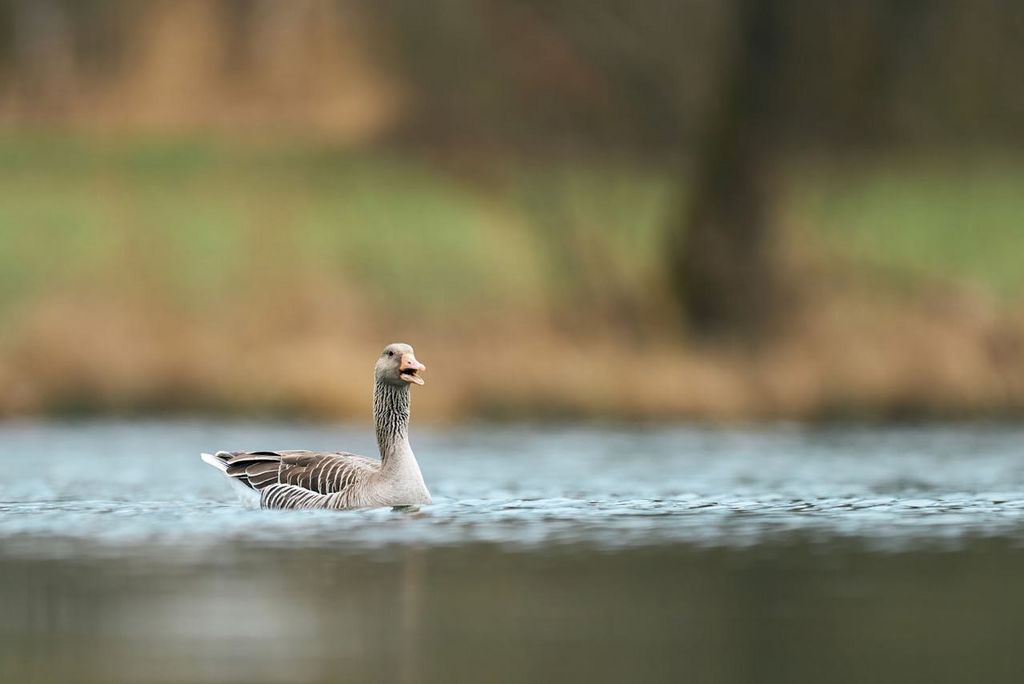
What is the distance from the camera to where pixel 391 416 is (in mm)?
14523

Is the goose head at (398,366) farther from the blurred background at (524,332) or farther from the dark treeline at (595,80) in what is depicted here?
the dark treeline at (595,80)

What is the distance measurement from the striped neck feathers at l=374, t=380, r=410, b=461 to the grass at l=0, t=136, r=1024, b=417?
6948 millimetres

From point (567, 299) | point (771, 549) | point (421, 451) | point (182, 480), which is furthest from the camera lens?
point (567, 299)

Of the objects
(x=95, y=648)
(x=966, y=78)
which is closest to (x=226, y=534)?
(x=95, y=648)

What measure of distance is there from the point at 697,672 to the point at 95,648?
3.00m

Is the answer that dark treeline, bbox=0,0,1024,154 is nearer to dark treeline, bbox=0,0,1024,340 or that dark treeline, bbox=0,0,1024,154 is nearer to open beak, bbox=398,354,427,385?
dark treeline, bbox=0,0,1024,340

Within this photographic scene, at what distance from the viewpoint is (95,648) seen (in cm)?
976

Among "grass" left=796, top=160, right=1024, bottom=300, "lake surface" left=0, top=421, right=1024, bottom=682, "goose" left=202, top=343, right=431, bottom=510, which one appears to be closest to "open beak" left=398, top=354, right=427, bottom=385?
"goose" left=202, top=343, right=431, bottom=510

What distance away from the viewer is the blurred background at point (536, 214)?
72.5 ft

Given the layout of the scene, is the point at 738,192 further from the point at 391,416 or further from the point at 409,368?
the point at 391,416

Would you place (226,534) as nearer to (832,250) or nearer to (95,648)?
(95,648)

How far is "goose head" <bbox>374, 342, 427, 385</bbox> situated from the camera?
47.6 ft

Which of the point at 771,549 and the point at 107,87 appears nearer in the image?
the point at 771,549

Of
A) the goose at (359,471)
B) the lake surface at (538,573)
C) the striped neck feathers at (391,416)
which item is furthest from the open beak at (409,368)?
the lake surface at (538,573)
